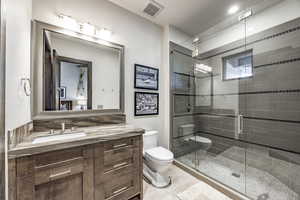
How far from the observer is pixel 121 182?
140cm

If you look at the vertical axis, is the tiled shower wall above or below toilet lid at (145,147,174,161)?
above

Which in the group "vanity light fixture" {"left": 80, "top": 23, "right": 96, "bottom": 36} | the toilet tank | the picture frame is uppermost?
"vanity light fixture" {"left": 80, "top": 23, "right": 96, "bottom": 36}

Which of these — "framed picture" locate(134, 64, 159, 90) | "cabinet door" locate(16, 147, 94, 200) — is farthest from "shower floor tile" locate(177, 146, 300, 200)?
"cabinet door" locate(16, 147, 94, 200)

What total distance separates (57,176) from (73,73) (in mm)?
1206

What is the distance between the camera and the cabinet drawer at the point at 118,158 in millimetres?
1294

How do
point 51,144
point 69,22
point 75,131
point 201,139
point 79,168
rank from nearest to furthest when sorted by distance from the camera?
point 51,144 < point 79,168 < point 75,131 < point 69,22 < point 201,139

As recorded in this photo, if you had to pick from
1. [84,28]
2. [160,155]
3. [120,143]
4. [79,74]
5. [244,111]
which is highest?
[84,28]

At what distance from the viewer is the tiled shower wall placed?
193cm

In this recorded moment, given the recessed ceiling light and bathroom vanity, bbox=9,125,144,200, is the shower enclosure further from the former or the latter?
bathroom vanity, bbox=9,125,144,200

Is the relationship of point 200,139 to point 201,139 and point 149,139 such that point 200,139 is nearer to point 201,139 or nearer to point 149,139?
point 201,139

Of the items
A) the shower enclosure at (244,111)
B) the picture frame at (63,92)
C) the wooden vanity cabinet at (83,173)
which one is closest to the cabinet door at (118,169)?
the wooden vanity cabinet at (83,173)

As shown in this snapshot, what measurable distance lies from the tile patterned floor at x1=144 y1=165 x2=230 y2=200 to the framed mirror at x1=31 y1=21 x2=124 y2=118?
1203 millimetres

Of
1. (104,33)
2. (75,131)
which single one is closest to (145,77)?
(104,33)

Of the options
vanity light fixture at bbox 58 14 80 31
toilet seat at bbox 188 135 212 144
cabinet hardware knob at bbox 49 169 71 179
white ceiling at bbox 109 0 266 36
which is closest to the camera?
cabinet hardware knob at bbox 49 169 71 179
